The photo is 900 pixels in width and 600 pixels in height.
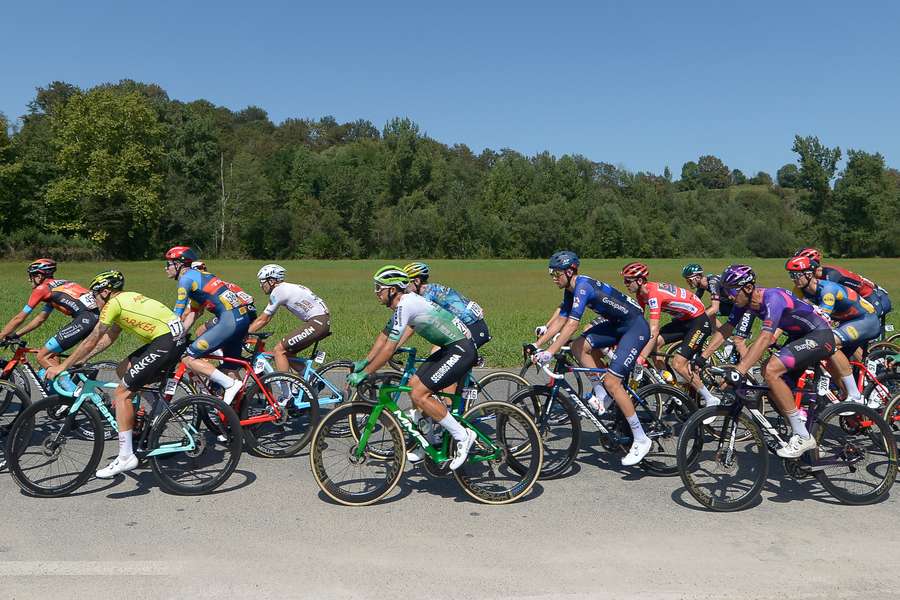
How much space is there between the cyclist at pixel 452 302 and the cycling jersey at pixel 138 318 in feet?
9.60

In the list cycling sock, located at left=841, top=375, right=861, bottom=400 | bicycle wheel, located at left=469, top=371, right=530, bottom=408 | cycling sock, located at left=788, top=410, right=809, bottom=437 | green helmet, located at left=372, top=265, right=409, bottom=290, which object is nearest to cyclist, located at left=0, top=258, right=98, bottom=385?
green helmet, located at left=372, top=265, right=409, bottom=290

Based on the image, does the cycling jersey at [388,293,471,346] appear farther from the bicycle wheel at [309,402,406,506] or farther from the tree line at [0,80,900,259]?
the tree line at [0,80,900,259]

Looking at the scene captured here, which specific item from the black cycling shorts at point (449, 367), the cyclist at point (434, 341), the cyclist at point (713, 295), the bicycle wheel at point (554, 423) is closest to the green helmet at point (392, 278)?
the cyclist at point (434, 341)

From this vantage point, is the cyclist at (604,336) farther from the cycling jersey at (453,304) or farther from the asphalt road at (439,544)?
the cycling jersey at (453,304)

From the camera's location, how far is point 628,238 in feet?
285

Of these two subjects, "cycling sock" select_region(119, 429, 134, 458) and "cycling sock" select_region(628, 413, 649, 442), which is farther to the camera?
"cycling sock" select_region(628, 413, 649, 442)

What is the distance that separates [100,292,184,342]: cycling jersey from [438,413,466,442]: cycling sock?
8.14ft

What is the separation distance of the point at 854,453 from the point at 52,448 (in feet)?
22.1

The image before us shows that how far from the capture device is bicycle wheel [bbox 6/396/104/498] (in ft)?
19.4

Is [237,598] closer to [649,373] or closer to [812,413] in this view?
[812,413]

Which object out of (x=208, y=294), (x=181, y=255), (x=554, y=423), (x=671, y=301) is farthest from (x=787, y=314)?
(x=181, y=255)

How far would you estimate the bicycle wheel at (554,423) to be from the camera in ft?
21.6

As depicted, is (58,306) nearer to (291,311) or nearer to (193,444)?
(291,311)

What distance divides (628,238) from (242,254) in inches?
1760
